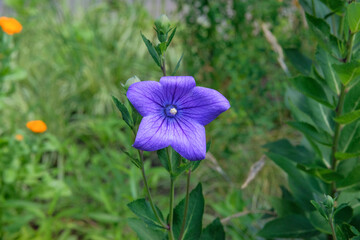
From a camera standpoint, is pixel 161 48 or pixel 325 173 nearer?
pixel 161 48

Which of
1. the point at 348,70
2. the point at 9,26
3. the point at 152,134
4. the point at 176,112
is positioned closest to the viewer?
the point at 152,134

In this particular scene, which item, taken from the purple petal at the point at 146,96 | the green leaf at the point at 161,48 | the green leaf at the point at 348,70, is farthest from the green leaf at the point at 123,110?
the green leaf at the point at 348,70

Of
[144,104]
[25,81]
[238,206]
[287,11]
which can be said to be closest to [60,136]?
[25,81]

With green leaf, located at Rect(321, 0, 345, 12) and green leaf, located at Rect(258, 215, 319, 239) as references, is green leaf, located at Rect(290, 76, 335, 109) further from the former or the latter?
green leaf, located at Rect(258, 215, 319, 239)

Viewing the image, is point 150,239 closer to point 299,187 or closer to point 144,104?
point 144,104

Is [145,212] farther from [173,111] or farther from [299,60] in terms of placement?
[299,60]

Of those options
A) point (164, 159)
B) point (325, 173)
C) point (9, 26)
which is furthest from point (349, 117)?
point (9, 26)
